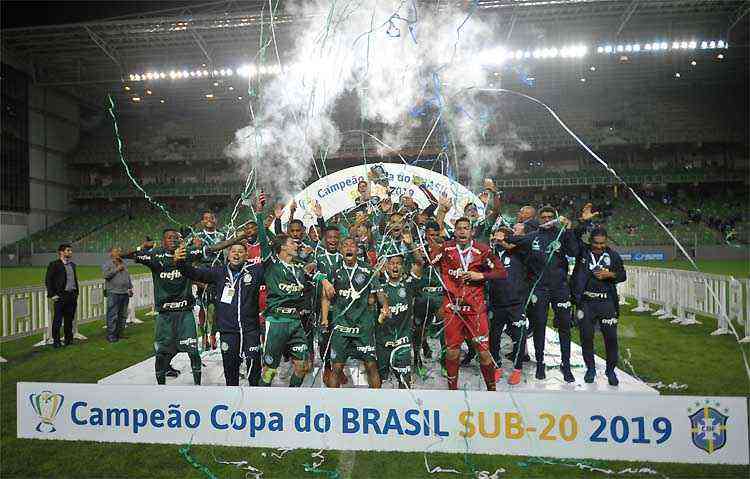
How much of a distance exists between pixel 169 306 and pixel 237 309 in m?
0.92

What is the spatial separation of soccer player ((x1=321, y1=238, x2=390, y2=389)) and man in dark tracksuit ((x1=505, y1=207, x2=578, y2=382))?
195 cm

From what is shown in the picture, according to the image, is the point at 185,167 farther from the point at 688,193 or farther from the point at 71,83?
the point at 688,193

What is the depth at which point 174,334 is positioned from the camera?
5543mm

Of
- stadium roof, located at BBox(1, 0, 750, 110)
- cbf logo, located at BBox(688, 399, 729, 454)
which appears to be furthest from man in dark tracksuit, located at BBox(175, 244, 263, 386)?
stadium roof, located at BBox(1, 0, 750, 110)

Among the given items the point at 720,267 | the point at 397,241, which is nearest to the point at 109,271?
the point at 397,241

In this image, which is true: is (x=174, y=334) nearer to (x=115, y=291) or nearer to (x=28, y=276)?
(x=115, y=291)

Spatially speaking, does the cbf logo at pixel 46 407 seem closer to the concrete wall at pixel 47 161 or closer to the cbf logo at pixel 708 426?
the cbf logo at pixel 708 426

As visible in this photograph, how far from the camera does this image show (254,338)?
5312mm

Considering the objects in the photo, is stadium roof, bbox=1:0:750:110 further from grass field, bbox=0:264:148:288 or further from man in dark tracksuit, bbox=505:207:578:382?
man in dark tracksuit, bbox=505:207:578:382

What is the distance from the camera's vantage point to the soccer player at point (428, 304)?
6.30m

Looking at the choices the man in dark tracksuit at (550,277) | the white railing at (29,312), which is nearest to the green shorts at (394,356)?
the man in dark tracksuit at (550,277)

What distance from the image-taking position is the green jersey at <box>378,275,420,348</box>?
17.4 feet

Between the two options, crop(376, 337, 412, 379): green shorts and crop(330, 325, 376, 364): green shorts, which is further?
crop(376, 337, 412, 379): green shorts

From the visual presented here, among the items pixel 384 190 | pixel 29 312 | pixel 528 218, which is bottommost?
pixel 29 312
